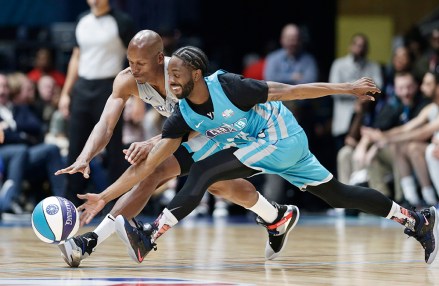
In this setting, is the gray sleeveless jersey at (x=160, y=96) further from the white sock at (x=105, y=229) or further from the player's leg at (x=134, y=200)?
the white sock at (x=105, y=229)

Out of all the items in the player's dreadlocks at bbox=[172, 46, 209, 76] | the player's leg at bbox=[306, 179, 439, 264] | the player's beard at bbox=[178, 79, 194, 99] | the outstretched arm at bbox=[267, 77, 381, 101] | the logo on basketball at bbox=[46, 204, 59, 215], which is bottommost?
the player's leg at bbox=[306, 179, 439, 264]

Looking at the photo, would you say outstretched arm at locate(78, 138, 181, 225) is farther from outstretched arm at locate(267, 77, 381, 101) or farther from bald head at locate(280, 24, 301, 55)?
bald head at locate(280, 24, 301, 55)

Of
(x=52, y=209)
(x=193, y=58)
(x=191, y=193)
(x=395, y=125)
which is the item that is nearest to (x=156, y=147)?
(x=191, y=193)

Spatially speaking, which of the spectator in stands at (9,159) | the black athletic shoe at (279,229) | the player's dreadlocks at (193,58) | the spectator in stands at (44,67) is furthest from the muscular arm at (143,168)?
the spectator in stands at (44,67)

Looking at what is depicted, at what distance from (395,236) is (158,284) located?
4.19m

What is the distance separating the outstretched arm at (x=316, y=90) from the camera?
19.9ft

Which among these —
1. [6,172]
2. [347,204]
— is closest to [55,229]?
[347,204]

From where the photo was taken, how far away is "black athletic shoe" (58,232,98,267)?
6031 millimetres

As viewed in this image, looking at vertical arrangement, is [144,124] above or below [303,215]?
above

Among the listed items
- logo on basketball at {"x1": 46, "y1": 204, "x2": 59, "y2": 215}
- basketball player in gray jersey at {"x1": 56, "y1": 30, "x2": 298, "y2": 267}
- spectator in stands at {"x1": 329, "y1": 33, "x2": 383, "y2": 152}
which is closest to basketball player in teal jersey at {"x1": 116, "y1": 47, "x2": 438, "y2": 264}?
basketball player in gray jersey at {"x1": 56, "y1": 30, "x2": 298, "y2": 267}

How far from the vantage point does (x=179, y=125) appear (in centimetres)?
621

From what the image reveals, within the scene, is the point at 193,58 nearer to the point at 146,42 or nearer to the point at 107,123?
the point at 146,42

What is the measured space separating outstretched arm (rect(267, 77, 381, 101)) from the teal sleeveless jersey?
224mm

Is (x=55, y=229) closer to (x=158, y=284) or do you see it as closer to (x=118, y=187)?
(x=118, y=187)
